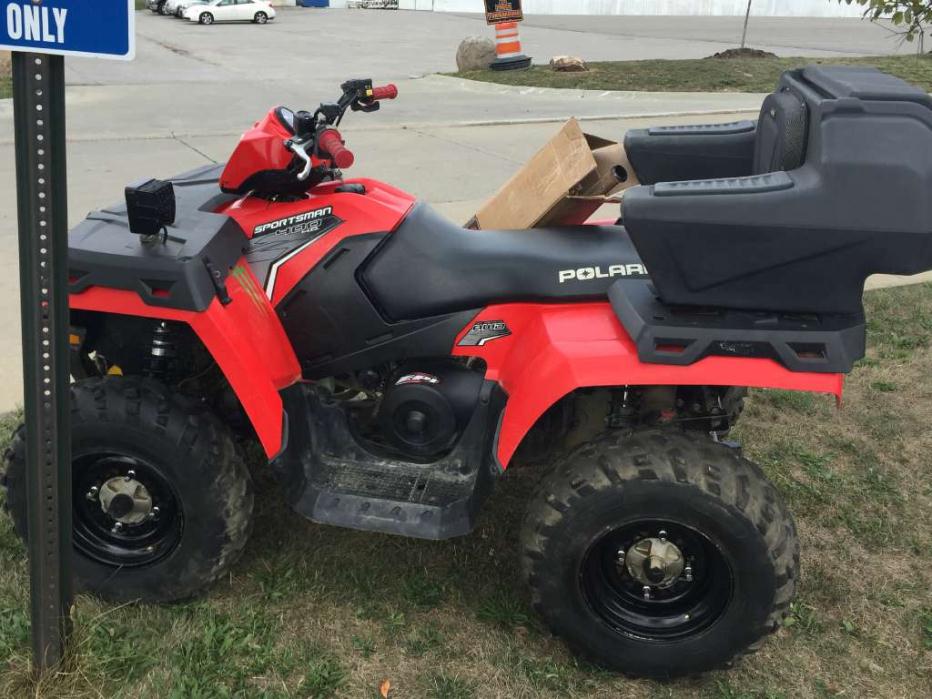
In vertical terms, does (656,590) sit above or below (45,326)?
below

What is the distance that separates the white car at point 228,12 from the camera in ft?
104

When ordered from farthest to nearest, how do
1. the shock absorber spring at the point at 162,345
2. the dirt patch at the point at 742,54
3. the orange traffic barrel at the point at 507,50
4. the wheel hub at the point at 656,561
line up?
the dirt patch at the point at 742,54 < the orange traffic barrel at the point at 507,50 < the shock absorber spring at the point at 162,345 < the wheel hub at the point at 656,561

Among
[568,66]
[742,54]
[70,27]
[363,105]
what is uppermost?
[742,54]

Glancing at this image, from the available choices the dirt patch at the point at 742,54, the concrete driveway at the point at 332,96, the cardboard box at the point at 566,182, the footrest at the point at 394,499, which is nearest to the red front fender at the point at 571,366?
the footrest at the point at 394,499

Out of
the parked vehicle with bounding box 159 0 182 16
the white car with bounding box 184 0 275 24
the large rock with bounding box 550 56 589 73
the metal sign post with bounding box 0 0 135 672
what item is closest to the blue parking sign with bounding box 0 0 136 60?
the metal sign post with bounding box 0 0 135 672

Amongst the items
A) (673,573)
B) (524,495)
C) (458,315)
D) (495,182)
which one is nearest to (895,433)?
(524,495)

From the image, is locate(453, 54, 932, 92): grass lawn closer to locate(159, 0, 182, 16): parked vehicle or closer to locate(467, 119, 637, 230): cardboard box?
locate(467, 119, 637, 230): cardboard box

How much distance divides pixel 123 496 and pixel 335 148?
1.17 m

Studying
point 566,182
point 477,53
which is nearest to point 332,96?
point 477,53

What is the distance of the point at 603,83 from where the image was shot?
48.8ft

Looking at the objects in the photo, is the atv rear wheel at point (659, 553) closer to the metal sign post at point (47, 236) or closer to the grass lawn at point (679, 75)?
the metal sign post at point (47, 236)

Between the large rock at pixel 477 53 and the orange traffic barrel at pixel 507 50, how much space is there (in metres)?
0.15

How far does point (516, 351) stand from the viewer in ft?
9.09

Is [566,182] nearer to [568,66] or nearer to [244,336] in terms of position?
[244,336]
